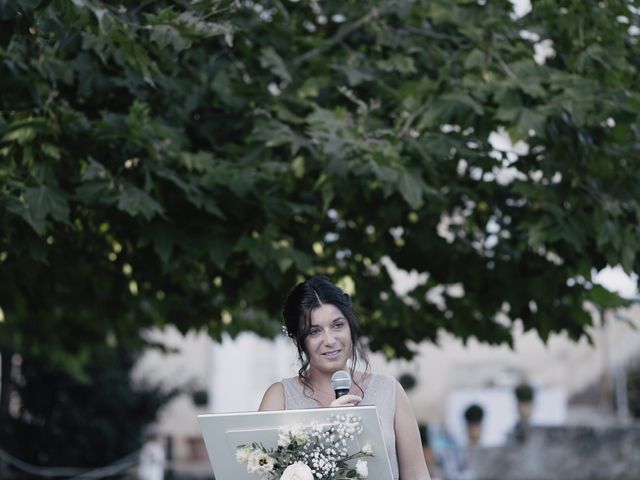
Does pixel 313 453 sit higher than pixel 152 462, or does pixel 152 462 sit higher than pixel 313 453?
pixel 313 453

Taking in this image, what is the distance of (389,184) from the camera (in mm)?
5719

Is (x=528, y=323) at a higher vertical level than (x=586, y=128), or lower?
lower

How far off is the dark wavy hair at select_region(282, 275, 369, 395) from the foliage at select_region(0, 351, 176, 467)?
14.2 metres

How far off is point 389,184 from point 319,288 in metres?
1.90

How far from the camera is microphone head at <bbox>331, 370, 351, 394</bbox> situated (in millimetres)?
3613

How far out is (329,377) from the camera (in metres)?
3.91

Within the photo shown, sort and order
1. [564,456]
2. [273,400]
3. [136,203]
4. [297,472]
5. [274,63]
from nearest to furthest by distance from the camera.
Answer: [297,472]
[273,400]
[136,203]
[274,63]
[564,456]

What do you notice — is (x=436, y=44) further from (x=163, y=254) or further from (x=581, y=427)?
(x=581, y=427)

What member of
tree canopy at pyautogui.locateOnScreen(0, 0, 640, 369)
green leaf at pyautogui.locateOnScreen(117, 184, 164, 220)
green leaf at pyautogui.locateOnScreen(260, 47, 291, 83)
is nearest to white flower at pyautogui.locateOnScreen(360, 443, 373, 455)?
tree canopy at pyautogui.locateOnScreen(0, 0, 640, 369)

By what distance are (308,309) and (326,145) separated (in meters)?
2.00

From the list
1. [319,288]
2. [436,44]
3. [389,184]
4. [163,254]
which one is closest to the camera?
[319,288]

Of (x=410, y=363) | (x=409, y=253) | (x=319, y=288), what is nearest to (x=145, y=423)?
(x=410, y=363)

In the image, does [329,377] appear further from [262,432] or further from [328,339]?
[262,432]

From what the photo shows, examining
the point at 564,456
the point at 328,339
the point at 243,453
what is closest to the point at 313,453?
the point at 243,453
